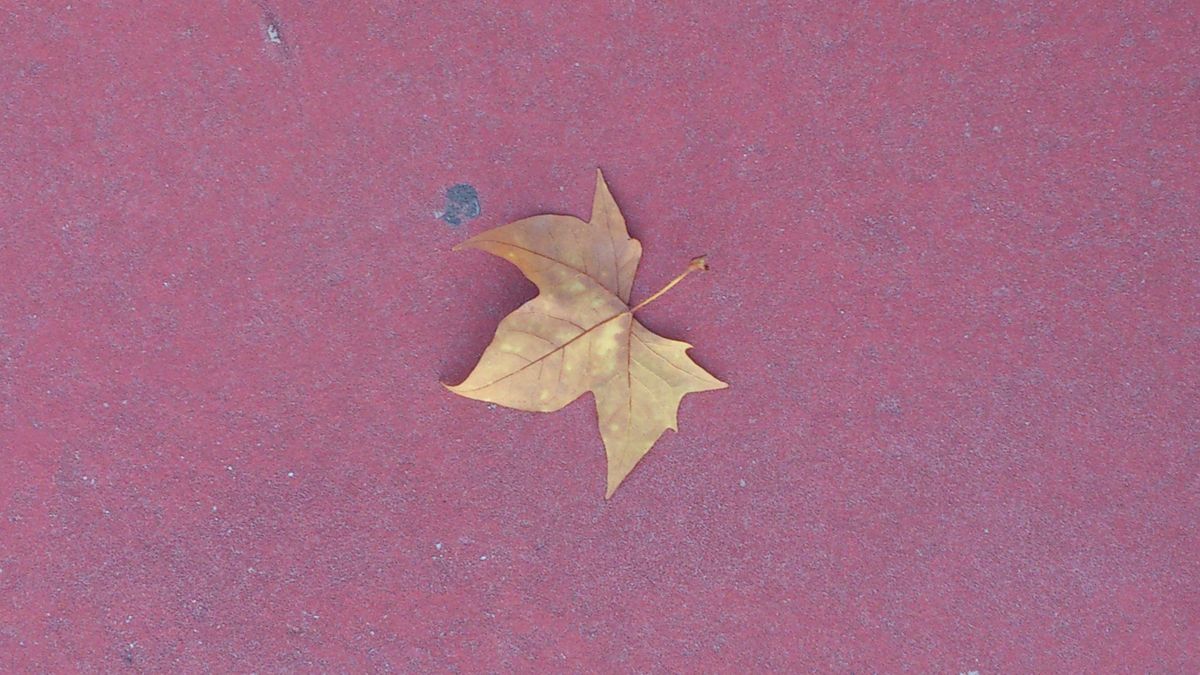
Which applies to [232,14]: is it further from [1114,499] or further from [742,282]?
[1114,499]

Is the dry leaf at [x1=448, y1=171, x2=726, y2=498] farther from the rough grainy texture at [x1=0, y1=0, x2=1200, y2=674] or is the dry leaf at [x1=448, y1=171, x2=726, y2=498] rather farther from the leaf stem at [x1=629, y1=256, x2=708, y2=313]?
the rough grainy texture at [x1=0, y1=0, x2=1200, y2=674]

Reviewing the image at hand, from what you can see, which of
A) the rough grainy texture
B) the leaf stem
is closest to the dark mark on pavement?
the rough grainy texture

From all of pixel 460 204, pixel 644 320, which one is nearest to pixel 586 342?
pixel 644 320

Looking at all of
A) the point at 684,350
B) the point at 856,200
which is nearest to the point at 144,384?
the point at 684,350

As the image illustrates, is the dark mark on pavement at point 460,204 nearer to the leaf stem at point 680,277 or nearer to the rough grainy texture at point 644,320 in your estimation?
the rough grainy texture at point 644,320

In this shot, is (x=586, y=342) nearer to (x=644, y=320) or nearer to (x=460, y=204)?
(x=644, y=320)
